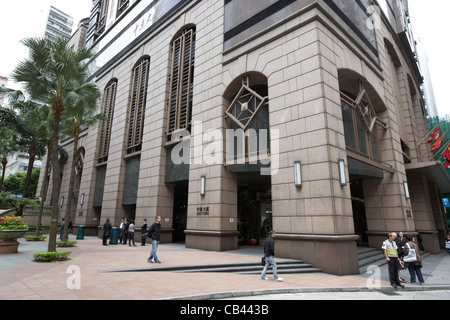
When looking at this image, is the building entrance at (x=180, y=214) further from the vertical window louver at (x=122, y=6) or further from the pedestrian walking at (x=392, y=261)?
the vertical window louver at (x=122, y=6)

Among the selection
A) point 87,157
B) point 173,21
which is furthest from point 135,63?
point 87,157

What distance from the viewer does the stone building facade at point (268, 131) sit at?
12.1 meters

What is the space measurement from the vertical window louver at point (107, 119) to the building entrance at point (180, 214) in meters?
9.75

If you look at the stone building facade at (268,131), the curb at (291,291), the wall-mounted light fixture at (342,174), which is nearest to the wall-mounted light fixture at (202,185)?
the stone building facade at (268,131)

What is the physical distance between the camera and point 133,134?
947 inches

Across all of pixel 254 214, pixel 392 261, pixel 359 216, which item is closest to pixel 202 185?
pixel 254 214

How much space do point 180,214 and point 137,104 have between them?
11.3 metres

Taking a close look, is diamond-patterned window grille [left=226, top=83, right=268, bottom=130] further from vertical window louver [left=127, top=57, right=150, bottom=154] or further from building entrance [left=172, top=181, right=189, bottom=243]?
vertical window louver [left=127, top=57, right=150, bottom=154]

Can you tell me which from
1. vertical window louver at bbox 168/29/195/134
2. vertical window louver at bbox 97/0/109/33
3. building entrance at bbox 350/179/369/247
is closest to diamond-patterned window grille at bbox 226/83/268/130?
vertical window louver at bbox 168/29/195/134

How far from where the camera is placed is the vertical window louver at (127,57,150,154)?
938 inches

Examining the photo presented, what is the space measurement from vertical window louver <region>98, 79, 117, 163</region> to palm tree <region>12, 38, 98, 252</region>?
15190mm

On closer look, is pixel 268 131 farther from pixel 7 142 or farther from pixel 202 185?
pixel 7 142
